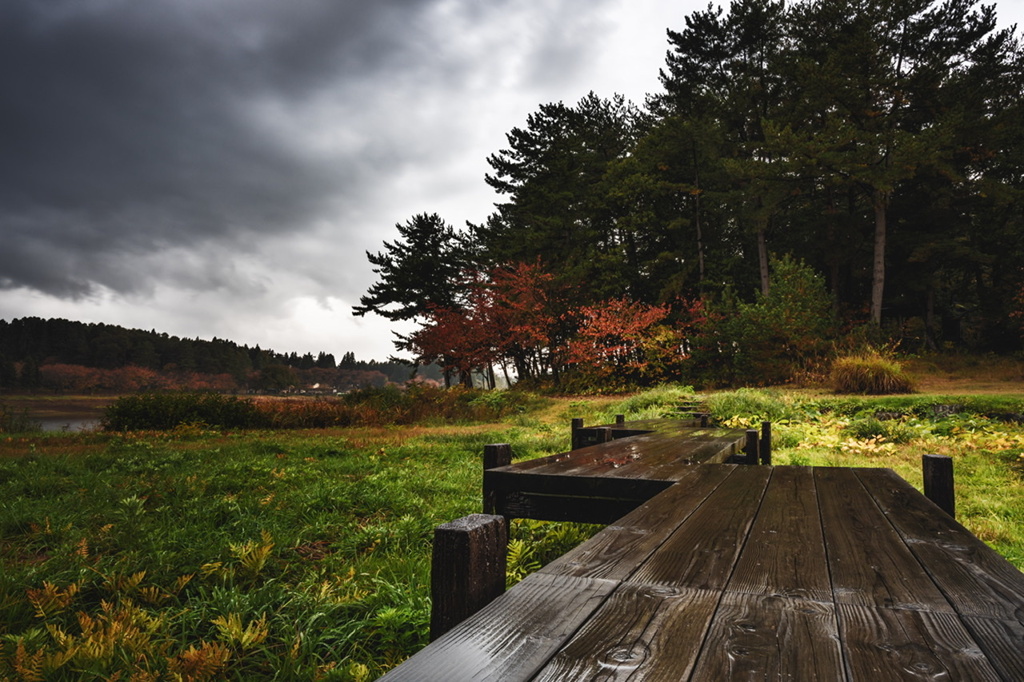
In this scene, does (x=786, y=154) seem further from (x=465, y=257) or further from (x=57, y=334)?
(x=57, y=334)

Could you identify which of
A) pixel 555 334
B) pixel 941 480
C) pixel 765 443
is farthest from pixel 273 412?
pixel 555 334

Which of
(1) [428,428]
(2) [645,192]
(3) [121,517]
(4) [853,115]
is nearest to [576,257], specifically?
(2) [645,192]

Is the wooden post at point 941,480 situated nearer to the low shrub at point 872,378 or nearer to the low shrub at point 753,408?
the low shrub at point 753,408

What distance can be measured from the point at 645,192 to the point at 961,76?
39.8 ft

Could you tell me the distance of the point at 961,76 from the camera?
1914cm

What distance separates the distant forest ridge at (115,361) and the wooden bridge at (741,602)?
29509 millimetres

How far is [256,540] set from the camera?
329cm

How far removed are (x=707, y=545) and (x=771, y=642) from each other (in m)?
0.62

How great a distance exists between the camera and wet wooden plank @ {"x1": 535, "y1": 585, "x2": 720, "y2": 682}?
86 centimetres

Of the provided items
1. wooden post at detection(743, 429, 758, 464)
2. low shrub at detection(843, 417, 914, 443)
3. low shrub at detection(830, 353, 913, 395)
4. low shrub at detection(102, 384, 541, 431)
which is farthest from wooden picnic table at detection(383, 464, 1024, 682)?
low shrub at detection(830, 353, 913, 395)

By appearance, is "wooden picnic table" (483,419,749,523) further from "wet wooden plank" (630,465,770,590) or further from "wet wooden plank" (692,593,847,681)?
"wet wooden plank" (692,593,847,681)

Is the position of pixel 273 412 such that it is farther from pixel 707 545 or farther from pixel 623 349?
pixel 623 349

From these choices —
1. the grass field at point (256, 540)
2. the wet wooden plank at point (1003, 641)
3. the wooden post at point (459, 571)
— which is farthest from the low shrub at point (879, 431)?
the wooden post at point (459, 571)

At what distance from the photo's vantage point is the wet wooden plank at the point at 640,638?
2.81 ft
